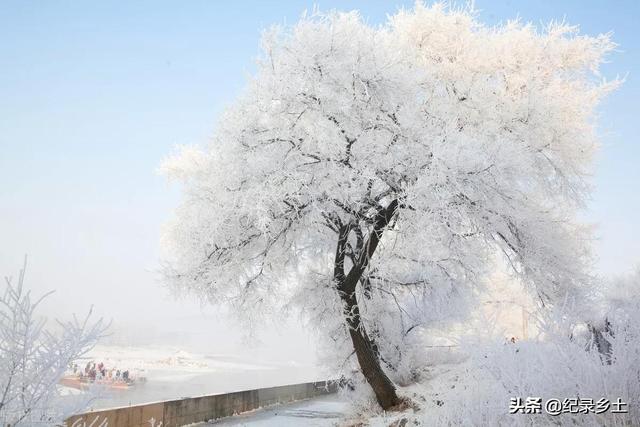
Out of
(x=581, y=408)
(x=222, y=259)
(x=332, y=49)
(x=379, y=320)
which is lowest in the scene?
(x=581, y=408)

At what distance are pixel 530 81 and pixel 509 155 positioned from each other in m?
4.63

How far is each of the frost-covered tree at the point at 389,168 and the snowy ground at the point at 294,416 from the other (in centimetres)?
335

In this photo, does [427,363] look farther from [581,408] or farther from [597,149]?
[581,408]

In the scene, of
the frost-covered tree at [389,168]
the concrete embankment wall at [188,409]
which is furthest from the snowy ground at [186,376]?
the frost-covered tree at [389,168]

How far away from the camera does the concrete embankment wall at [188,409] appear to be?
10.9 meters

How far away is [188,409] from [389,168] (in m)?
9.81

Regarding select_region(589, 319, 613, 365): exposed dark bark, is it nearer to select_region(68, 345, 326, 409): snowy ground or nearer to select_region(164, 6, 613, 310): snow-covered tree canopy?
select_region(164, 6, 613, 310): snow-covered tree canopy

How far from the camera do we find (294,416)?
1656 centimetres

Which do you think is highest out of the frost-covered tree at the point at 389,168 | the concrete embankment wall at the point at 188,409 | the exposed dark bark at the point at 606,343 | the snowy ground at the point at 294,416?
the frost-covered tree at the point at 389,168

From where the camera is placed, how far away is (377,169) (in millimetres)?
9742

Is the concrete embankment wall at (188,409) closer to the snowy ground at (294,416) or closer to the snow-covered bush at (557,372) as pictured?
the snowy ground at (294,416)

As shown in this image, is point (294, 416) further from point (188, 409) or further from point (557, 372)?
point (557, 372)

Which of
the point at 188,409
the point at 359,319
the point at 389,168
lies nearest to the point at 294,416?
the point at 188,409

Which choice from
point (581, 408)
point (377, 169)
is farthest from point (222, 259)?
point (581, 408)
